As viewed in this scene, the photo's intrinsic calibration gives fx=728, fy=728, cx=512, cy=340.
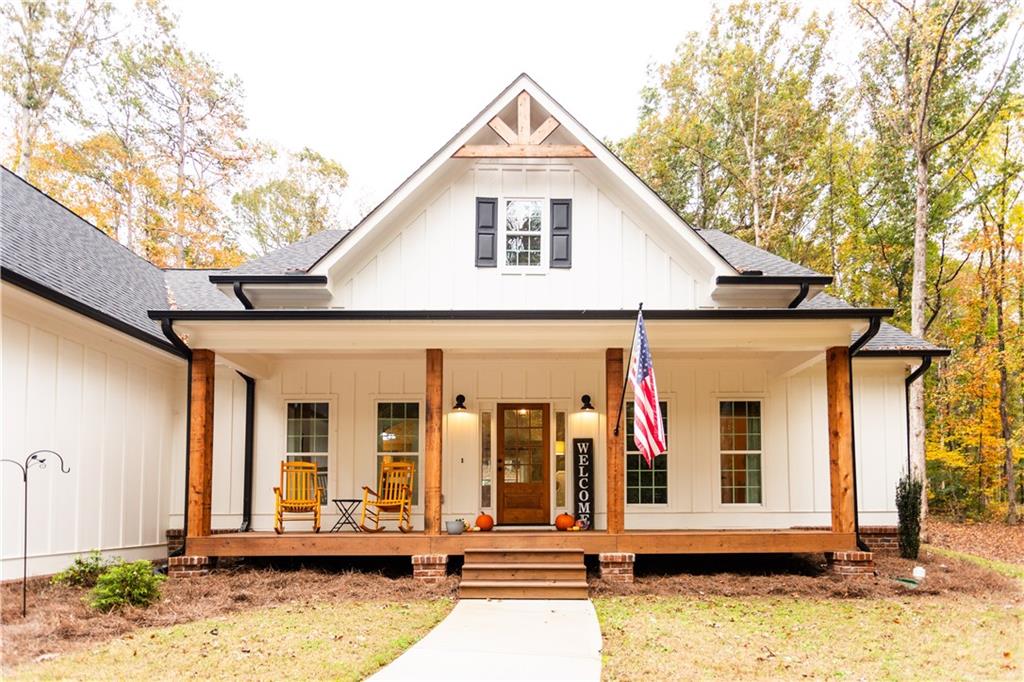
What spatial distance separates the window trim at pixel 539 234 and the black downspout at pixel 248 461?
427cm

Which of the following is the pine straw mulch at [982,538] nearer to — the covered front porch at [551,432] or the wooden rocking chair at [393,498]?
the covered front porch at [551,432]

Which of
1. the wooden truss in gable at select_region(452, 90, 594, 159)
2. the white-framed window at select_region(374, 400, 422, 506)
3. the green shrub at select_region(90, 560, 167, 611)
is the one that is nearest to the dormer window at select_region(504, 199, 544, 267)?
the wooden truss in gable at select_region(452, 90, 594, 159)

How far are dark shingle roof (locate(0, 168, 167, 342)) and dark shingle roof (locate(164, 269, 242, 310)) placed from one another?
27 centimetres

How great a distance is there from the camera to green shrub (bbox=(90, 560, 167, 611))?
22.4ft

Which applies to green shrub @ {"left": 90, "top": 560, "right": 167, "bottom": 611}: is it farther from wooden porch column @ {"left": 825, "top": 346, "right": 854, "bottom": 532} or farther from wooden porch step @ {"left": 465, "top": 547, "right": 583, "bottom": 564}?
wooden porch column @ {"left": 825, "top": 346, "right": 854, "bottom": 532}

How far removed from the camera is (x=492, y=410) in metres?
11.3

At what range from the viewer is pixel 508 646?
605 cm

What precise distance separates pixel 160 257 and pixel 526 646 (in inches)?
775

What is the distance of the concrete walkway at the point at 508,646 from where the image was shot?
5.29 meters

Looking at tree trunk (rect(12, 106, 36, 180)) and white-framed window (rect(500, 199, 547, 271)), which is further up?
tree trunk (rect(12, 106, 36, 180))

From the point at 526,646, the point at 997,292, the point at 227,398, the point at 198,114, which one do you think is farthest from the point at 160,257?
the point at 997,292

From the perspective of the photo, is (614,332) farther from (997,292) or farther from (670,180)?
(670,180)

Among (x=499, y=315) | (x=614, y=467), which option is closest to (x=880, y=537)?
(x=614, y=467)

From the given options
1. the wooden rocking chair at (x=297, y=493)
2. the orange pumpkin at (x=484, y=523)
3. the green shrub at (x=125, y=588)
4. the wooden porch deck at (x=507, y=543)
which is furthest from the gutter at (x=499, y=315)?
the orange pumpkin at (x=484, y=523)
